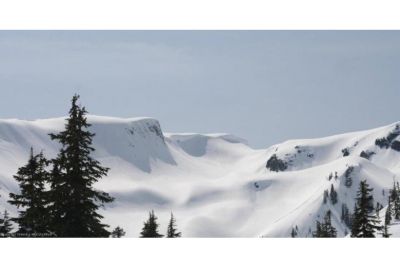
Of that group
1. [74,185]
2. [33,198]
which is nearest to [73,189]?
[74,185]

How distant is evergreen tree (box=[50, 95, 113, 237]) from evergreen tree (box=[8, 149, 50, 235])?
24.9 inches

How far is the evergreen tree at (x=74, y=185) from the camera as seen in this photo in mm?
29281

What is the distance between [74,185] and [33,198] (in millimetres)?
5029

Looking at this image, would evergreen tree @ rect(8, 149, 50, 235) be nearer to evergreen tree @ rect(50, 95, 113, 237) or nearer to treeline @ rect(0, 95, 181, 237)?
treeline @ rect(0, 95, 181, 237)

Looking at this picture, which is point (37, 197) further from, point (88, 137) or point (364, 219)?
point (364, 219)

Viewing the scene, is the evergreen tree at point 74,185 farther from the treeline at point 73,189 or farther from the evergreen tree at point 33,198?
the evergreen tree at point 33,198

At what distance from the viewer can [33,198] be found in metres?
33.3

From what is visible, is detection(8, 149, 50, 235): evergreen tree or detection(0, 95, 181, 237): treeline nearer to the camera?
detection(0, 95, 181, 237): treeline

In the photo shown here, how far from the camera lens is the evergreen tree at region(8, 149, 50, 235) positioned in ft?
99.7

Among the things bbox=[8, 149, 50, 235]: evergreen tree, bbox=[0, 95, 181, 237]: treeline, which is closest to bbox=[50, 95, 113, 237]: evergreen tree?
bbox=[0, 95, 181, 237]: treeline
